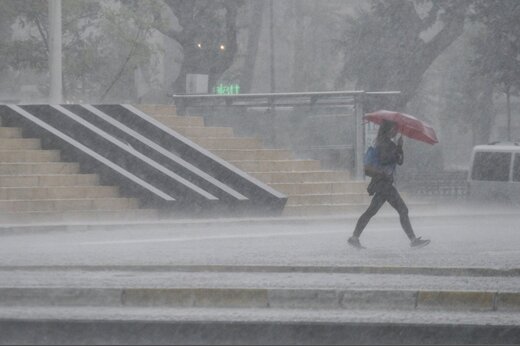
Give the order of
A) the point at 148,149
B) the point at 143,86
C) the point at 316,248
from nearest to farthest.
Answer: the point at 316,248, the point at 148,149, the point at 143,86

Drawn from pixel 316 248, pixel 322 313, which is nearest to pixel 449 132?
pixel 316 248

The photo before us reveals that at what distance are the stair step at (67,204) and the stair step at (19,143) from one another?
205 centimetres

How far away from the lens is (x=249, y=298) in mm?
9430

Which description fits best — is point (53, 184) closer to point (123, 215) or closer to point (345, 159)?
point (123, 215)

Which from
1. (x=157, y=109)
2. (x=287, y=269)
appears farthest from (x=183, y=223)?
(x=287, y=269)

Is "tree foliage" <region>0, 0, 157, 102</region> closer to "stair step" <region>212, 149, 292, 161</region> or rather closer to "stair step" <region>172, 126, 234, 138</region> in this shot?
"stair step" <region>172, 126, 234, 138</region>

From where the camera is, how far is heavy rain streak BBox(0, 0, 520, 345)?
8906mm

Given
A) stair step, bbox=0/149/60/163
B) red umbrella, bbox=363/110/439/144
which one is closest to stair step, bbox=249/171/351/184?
stair step, bbox=0/149/60/163

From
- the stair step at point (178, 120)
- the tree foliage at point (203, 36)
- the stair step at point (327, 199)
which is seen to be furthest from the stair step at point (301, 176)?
the tree foliage at point (203, 36)

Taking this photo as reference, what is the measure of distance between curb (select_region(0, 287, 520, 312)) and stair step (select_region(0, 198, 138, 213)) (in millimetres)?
8938

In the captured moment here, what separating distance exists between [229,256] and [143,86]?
41249 millimetres

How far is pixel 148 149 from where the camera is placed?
2102 cm

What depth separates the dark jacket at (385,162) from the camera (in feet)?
44.9

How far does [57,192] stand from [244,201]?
11.3 feet
